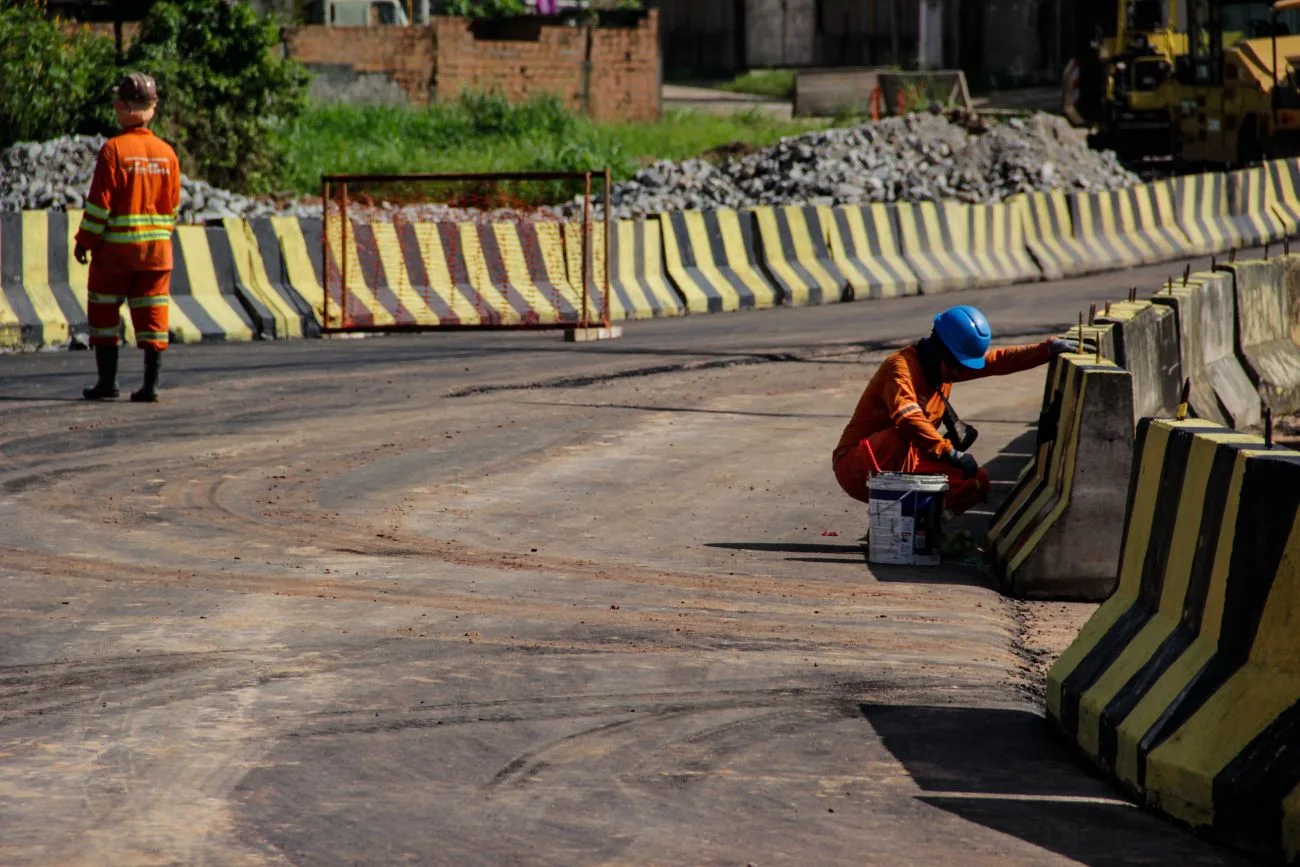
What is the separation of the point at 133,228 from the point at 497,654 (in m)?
6.81

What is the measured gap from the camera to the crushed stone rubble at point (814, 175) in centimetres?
2141

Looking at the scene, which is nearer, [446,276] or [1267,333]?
[1267,333]

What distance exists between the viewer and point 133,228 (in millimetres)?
12852

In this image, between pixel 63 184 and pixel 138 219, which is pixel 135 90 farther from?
pixel 63 184

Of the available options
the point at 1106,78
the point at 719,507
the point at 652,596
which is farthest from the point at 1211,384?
the point at 1106,78

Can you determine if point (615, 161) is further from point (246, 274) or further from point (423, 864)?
point (423, 864)

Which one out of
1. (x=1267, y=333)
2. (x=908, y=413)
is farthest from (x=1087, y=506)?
(x=1267, y=333)

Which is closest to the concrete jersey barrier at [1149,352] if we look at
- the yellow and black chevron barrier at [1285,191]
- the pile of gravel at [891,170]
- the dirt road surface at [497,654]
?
the dirt road surface at [497,654]

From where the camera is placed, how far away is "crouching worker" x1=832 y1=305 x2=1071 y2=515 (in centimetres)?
926

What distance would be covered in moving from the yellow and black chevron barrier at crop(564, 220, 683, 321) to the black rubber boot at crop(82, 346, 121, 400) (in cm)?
622

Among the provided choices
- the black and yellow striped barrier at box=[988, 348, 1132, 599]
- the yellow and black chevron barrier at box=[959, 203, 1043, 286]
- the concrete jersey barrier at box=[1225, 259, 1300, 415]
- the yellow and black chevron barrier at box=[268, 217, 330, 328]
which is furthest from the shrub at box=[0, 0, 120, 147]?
the black and yellow striped barrier at box=[988, 348, 1132, 599]

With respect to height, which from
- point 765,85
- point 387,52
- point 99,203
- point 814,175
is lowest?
point 814,175

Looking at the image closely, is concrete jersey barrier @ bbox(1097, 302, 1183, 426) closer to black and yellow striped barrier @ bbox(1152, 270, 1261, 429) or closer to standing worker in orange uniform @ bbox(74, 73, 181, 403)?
black and yellow striped barrier @ bbox(1152, 270, 1261, 429)

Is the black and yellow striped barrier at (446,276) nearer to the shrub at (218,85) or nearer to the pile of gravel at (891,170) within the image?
the pile of gravel at (891,170)
